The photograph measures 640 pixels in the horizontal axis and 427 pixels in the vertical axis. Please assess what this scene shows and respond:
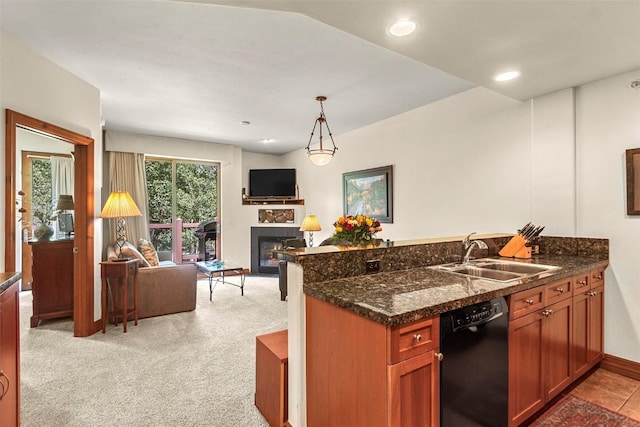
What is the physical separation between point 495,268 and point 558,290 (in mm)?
456

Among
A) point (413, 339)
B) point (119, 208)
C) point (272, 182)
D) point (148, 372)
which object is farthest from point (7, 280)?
point (272, 182)

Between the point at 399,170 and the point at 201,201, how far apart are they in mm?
4234

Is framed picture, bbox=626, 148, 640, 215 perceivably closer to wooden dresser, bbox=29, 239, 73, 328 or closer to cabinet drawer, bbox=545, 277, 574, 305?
cabinet drawer, bbox=545, 277, 574, 305

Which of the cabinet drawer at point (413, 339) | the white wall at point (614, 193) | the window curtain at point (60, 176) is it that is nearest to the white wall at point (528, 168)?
the white wall at point (614, 193)

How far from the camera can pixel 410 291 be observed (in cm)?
161

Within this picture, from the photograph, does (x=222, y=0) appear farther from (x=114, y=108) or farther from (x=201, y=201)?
(x=201, y=201)

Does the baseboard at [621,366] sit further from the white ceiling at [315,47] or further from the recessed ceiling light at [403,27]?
the recessed ceiling light at [403,27]

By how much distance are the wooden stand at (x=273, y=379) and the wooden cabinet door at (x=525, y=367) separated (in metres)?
1.26

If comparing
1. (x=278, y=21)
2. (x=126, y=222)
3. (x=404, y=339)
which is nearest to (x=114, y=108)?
(x=126, y=222)

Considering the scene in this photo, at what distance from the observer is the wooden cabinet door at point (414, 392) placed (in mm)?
1225

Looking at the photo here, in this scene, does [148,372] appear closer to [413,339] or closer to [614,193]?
[413,339]

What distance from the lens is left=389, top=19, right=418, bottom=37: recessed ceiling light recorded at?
5.76 feet

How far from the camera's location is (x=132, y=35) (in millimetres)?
2385

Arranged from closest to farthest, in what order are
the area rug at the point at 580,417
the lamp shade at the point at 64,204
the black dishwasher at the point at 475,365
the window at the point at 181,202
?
the black dishwasher at the point at 475,365 → the area rug at the point at 580,417 → the lamp shade at the point at 64,204 → the window at the point at 181,202
